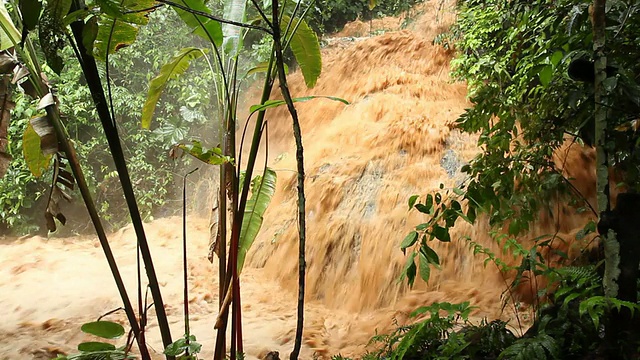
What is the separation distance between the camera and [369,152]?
4922mm

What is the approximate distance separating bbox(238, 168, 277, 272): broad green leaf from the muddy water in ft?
1.06

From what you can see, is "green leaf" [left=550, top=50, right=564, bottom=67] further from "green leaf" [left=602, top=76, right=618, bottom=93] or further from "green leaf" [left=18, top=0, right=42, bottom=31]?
"green leaf" [left=18, top=0, right=42, bottom=31]

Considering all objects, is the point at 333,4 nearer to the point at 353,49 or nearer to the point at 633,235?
the point at 353,49

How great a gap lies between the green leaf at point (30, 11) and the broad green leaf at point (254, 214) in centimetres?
109

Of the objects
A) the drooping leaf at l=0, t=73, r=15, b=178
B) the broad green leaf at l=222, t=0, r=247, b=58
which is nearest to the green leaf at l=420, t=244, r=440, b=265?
the broad green leaf at l=222, t=0, r=247, b=58

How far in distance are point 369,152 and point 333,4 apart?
455 centimetres

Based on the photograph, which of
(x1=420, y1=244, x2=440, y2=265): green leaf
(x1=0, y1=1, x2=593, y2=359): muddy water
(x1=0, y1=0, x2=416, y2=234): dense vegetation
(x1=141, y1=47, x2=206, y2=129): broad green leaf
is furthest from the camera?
(x1=0, y1=0, x2=416, y2=234): dense vegetation

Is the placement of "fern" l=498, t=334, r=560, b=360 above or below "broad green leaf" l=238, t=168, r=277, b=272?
below

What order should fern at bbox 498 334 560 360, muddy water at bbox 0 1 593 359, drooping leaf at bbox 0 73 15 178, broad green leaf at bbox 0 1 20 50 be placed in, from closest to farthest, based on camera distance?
1. fern at bbox 498 334 560 360
2. broad green leaf at bbox 0 1 20 50
3. drooping leaf at bbox 0 73 15 178
4. muddy water at bbox 0 1 593 359

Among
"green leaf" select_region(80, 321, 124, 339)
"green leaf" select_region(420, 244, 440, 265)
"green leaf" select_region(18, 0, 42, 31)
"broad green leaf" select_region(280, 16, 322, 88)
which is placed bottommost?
"green leaf" select_region(80, 321, 124, 339)

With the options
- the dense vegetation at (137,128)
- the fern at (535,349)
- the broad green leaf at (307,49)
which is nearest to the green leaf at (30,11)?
the broad green leaf at (307,49)

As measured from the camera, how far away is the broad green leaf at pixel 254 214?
6.97ft

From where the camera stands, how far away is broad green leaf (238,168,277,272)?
83.6 inches

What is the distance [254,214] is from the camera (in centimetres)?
219
